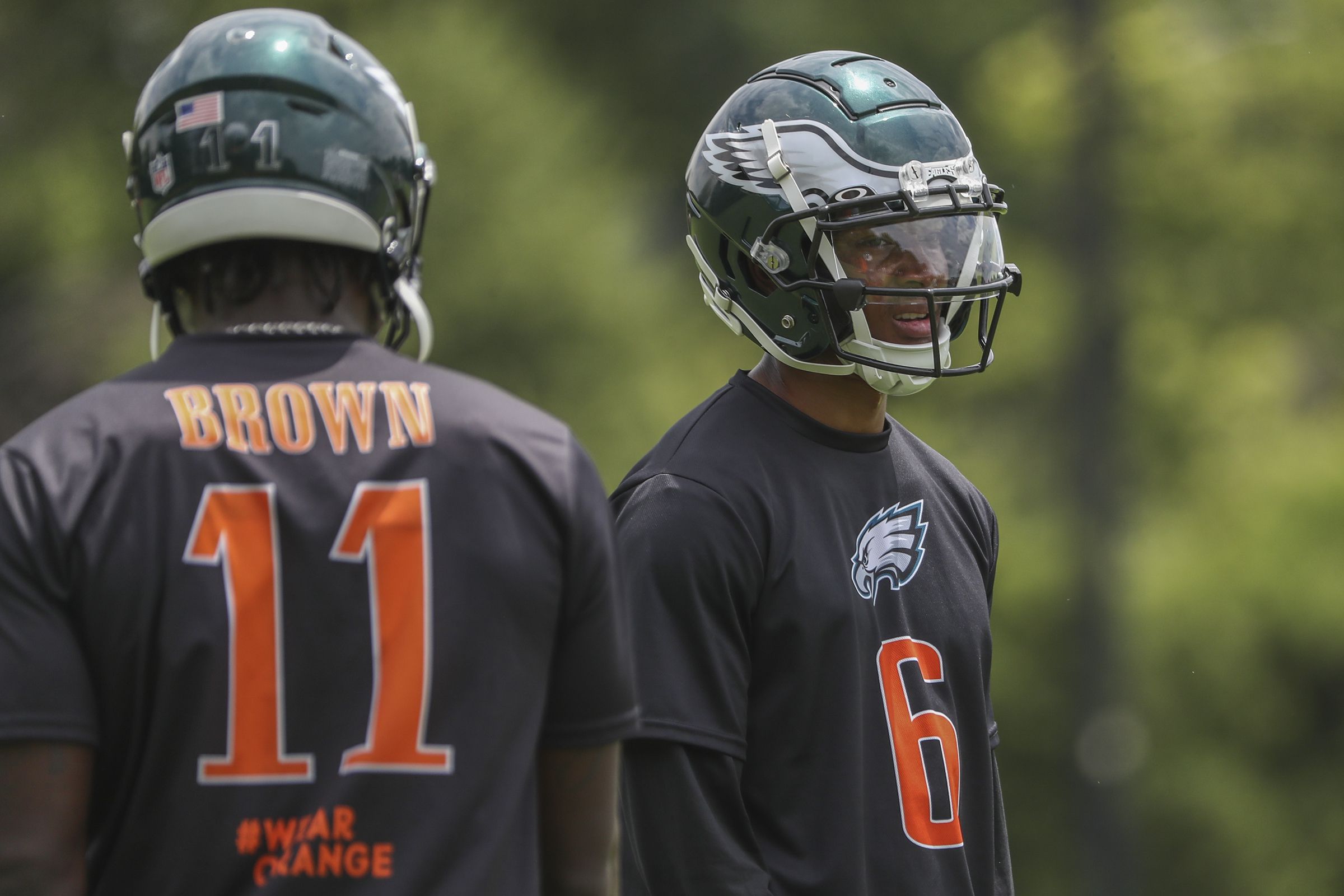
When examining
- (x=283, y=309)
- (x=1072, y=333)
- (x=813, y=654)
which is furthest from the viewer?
(x=1072, y=333)

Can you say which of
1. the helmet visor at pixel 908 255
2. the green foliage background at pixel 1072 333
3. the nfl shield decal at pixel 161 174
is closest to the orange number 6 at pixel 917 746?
the helmet visor at pixel 908 255

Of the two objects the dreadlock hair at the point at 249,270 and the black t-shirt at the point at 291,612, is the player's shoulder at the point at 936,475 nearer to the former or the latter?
the black t-shirt at the point at 291,612

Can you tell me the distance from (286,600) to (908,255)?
5.23 feet

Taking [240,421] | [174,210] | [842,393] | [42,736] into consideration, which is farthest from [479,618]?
[842,393]

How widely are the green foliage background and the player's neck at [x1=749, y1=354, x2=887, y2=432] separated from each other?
29.6 feet

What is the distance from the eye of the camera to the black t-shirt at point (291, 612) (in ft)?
6.67

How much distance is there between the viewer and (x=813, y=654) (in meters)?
2.90

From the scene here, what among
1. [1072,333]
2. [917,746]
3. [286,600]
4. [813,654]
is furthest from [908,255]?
[1072,333]

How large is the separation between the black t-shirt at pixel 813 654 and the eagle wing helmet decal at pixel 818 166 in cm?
48

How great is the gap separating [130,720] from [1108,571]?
1058 cm

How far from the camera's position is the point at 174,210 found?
228 centimetres

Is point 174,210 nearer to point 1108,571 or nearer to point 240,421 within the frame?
point 240,421

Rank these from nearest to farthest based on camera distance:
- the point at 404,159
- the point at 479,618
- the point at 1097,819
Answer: the point at 479,618 → the point at 404,159 → the point at 1097,819

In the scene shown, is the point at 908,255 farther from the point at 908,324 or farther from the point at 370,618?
the point at 370,618
